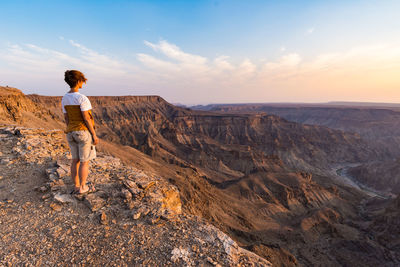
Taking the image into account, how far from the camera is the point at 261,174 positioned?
3800 cm

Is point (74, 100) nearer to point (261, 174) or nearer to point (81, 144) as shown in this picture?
point (81, 144)

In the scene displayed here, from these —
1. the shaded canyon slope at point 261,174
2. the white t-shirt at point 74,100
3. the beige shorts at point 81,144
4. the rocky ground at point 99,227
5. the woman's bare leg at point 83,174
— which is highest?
the white t-shirt at point 74,100

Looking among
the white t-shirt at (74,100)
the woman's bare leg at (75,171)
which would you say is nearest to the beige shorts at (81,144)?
the woman's bare leg at (75,171)

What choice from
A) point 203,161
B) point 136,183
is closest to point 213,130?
point 203,161

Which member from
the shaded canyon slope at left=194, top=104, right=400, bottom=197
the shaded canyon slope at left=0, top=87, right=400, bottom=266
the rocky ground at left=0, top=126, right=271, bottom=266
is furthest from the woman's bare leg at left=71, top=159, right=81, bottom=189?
the shaded canyon slope at left=194, top=104, right=400, bottom=197

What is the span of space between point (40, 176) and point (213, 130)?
82794 millimetres

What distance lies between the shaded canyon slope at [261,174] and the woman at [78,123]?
43.8ft

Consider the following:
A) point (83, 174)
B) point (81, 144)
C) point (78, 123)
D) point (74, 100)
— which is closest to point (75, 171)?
point (83, 174)

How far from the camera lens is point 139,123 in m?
77.4

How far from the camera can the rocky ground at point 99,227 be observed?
122 inches

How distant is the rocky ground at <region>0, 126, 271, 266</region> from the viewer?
10.1 ft

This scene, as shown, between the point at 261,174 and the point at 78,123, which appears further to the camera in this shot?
the point at 261,174

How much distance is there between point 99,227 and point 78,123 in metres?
2.08

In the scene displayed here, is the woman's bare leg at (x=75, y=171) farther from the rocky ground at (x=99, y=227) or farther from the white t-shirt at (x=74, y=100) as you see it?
the white t-shirt at (x=74, y=100)
